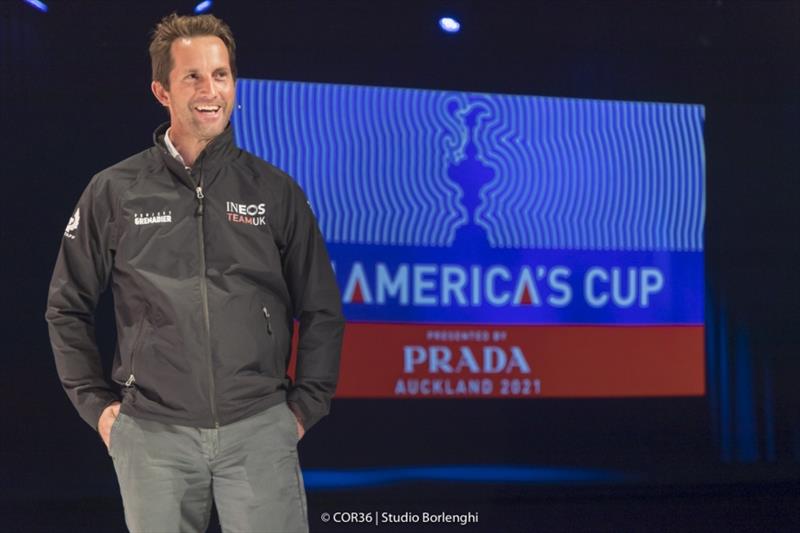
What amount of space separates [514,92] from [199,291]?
98.8 inches

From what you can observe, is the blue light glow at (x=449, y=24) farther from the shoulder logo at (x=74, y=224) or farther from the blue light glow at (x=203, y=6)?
the shoulder logo at (x=74, y=224)

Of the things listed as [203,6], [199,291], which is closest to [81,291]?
[199,291]

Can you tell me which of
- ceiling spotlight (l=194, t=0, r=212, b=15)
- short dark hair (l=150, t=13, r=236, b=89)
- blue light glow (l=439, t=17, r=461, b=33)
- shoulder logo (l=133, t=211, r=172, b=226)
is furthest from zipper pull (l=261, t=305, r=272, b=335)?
blue light glow (l=439, t=17, r=461, b=33)

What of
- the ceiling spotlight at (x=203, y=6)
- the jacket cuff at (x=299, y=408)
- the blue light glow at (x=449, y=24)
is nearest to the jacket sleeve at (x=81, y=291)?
the jacket cuff at (x=299, y=408)

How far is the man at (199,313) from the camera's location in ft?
5.54

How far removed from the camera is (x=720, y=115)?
4133 millimetres

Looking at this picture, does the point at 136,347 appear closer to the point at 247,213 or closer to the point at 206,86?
the point at 247,213

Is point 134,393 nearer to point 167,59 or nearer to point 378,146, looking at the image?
point 167,59

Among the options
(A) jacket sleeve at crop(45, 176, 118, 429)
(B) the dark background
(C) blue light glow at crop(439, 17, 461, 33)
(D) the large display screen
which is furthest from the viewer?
(C) blue light glow at crop(439, 17, 461, 33)

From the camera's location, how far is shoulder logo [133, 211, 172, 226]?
1.75 meters

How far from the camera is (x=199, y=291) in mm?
1705

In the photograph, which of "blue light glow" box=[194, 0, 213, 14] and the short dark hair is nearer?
the short dark hair

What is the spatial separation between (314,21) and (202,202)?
2.25 metres

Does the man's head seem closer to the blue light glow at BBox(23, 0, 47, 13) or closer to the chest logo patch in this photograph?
the chest logo patch
